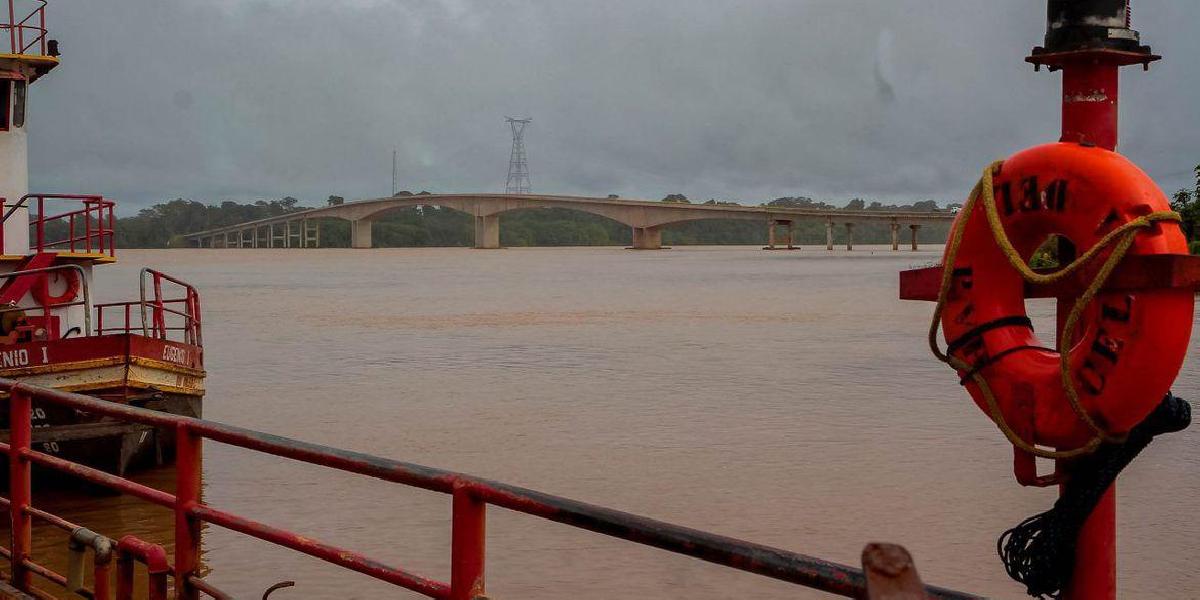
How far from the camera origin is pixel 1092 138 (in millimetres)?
4035

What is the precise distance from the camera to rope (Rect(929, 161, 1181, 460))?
11.7ft

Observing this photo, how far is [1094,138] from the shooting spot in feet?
13.3

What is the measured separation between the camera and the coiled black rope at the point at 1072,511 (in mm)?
3861

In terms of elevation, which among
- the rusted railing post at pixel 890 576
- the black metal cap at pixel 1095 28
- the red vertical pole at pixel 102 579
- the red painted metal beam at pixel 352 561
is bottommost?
the red vertical pole at pixel 102 579

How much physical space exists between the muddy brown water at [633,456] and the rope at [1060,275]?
14.9 feet

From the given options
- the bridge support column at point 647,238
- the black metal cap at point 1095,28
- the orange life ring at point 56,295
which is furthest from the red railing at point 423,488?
the bridge support column at point 647,238

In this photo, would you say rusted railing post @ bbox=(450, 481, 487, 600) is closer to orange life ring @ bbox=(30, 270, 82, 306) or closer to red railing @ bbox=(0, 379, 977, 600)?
red railing @ bbox=(0, 379, 977, 600)

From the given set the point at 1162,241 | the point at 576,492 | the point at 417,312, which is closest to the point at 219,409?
the point at 576,492

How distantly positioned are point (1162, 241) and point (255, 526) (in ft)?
9.80

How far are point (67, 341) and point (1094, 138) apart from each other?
9.28 meters

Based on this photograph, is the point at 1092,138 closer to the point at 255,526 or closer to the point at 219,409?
the point at 255,526

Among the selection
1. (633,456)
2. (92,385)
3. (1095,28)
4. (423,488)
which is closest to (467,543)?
(423,488)

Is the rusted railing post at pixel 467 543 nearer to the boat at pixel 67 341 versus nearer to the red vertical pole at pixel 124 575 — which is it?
the red vertical pole at pixel 124 575

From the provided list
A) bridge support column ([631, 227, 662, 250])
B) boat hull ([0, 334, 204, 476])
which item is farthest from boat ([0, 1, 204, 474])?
bridge support column ([631, 227, 662, 250])
